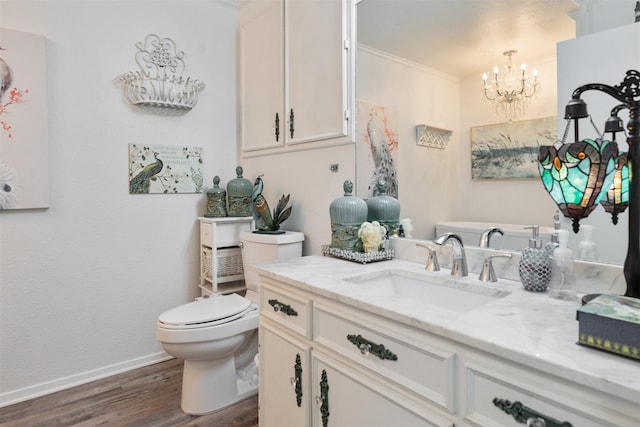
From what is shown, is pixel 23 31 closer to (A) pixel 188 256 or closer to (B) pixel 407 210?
(A) pixel 188 256

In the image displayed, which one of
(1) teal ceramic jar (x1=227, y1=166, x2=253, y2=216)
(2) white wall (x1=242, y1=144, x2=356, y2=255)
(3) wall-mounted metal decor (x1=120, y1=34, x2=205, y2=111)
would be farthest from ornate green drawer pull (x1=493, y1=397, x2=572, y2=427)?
(3) wall-mounted metal decor (x1=120, y1=34, x2=205, y2=111)

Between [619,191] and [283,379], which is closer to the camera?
[619,191]

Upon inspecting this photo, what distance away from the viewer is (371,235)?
1.63m

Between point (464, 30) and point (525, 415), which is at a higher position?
point (464, 30)

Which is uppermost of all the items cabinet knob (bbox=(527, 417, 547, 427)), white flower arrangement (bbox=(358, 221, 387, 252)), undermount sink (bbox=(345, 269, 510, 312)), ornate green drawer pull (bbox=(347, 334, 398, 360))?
white flower arrangement (bbox=(358, 221, 387, 252))

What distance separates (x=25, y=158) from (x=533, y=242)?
8.22 feet

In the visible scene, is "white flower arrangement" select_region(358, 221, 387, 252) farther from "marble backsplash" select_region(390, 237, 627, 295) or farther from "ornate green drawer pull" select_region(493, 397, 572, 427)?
"ornate green drawer pull" select_region(493, 397, 572, 427)

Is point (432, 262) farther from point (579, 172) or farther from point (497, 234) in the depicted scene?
point (579, 172)

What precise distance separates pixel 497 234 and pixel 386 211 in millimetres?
520

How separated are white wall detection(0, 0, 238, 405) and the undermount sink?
5.60 ft

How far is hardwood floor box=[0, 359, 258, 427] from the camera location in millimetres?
1896

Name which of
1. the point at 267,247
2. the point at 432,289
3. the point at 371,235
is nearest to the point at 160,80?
the point at 267,247

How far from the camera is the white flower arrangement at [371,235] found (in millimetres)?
1636

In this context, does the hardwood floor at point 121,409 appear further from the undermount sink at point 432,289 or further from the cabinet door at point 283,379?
the undermount sink at point 432,289
